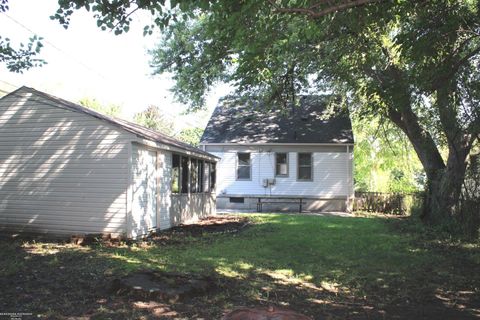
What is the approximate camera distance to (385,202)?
22984 mm

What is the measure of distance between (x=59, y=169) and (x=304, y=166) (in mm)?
14173

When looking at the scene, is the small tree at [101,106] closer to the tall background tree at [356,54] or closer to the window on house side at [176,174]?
the tall background tree at [356,54]

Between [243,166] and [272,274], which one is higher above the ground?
[243,166]

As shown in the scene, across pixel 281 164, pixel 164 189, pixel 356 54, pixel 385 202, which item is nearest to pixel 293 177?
pixel 281 164

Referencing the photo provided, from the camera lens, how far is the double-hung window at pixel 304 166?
79.0 feet

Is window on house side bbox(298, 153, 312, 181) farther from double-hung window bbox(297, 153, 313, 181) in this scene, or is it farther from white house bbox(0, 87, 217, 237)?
white house bbox(0, 87, 217, 237)

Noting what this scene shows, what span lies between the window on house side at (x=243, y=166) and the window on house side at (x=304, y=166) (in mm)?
2674

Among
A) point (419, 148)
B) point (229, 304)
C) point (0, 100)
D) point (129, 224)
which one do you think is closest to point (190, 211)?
point (129, 224)

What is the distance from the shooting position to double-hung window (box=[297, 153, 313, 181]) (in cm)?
2408

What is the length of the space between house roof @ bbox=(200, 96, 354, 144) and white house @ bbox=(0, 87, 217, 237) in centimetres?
1139

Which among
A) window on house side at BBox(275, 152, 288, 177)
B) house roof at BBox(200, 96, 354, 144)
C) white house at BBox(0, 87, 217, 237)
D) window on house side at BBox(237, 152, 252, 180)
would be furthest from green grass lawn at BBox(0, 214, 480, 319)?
window on house side at BBox(237, 152, 252, 180)

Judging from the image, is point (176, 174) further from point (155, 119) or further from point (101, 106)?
point (155, 119)

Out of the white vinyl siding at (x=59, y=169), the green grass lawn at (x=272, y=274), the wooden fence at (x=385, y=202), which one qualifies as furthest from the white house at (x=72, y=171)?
the wooden fence at (x=385, y=202)

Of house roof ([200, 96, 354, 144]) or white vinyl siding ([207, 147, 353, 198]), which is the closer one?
white vinyl siding ([207, 147, 353, 198])
